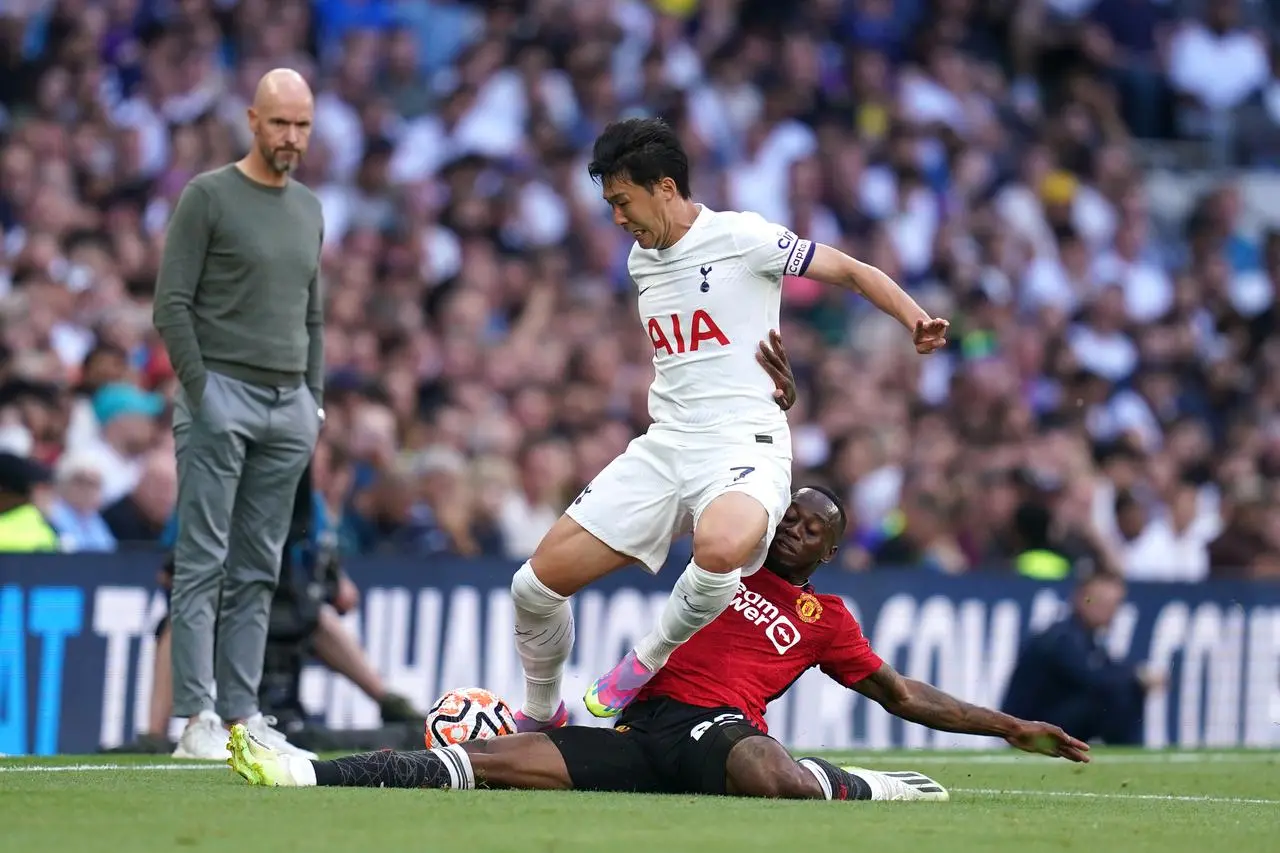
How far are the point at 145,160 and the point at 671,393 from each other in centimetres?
817

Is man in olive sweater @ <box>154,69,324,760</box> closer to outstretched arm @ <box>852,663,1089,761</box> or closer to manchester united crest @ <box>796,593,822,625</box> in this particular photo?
manchester united crest @ <box>796,593,822,625</box>

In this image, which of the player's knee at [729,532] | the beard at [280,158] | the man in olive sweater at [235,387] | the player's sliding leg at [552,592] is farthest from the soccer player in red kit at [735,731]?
the beard at [280,158]

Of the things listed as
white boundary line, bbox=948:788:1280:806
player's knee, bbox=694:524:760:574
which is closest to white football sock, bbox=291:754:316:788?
player's knee, bbox=694:524:760:574

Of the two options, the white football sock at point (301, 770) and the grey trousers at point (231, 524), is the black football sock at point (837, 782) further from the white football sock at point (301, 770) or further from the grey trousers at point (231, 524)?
the grey trousers at point (231, 524)

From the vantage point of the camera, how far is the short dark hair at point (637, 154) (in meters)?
7.96

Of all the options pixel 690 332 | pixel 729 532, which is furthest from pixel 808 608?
pixel 690 332

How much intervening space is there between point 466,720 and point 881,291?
2.21 metres

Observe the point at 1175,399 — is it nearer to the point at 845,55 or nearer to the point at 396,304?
the point at 845,55

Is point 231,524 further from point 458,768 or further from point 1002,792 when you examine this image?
point 1002,792

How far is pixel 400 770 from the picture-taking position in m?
7.39

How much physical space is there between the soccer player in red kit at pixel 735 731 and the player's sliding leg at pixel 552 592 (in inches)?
18.0

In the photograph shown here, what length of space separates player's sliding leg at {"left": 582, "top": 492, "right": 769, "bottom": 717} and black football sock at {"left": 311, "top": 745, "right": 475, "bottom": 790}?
49 cm

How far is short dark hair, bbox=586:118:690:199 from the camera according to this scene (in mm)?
7965

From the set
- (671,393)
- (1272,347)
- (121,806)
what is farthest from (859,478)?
(121,806)
